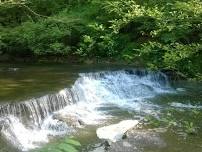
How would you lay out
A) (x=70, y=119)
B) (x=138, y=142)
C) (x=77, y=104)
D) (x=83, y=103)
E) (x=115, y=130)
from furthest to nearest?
(x=83, y=103)
(x=77, y=104)
(x=70, y=119)
(x=115, y=130)
(x=138, y=142)

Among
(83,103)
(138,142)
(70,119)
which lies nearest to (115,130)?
(138,142)

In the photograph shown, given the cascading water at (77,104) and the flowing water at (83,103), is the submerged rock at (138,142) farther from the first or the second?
the cascading water at (77,104)

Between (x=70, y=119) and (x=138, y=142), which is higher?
(x=70, y=119)

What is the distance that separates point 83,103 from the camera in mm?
12727

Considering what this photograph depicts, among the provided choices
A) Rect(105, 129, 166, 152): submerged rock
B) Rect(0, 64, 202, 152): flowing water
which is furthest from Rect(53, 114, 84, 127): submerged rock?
Rect(105, 129, 166, 152): submerged rock

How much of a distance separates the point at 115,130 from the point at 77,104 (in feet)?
10.9

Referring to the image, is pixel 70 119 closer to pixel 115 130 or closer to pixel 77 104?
pixel 115 130

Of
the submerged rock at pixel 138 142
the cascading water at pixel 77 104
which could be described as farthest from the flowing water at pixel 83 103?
the submerged rock at pixel 138 142

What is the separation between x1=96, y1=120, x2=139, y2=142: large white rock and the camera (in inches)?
351

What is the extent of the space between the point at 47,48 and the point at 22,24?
2031 millimetres

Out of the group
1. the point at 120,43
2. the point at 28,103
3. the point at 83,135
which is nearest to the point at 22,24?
the point at 120,43

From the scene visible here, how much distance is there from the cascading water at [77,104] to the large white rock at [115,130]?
0.85 metres

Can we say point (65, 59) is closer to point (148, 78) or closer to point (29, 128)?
point (148, 78)

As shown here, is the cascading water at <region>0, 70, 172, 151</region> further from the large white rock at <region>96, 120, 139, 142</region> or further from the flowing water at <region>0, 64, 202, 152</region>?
the large white rock at <region>96, 120, 139, 142</region>
